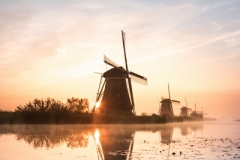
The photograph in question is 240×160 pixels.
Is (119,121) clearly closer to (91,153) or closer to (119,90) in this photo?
(119,90)

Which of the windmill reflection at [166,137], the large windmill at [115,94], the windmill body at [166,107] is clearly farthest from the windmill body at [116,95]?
the windmill body at [166,107]

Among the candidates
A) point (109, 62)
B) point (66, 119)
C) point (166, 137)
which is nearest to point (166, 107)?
point (109, 62)

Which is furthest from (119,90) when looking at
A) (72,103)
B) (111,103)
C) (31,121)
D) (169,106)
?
(169,106)

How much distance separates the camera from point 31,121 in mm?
41719

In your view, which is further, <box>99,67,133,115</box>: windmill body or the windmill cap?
the windmill cap

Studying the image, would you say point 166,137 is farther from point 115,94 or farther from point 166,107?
point 166,107

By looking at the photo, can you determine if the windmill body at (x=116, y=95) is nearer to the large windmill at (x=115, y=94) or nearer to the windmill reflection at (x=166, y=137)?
the large windmill at (x=115, y=94)

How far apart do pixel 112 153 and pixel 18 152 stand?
4.28 m

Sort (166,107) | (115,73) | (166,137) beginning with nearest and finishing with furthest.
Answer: (166,137) < (115,73) < (166,107)

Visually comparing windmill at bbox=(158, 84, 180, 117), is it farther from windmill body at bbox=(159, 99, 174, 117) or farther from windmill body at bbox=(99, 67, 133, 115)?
windmill body at bbox=(99, 67, 133, 115)

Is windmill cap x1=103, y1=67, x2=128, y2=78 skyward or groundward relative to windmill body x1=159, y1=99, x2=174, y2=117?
skyward

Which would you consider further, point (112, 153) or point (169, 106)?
point (169, 106)

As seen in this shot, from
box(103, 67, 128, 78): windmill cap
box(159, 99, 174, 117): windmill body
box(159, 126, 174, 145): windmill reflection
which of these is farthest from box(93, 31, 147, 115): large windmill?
box(159, 99, 174, 117): windmill body

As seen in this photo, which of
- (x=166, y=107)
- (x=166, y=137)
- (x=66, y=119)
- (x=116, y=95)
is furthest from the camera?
(x=166, y=107)
